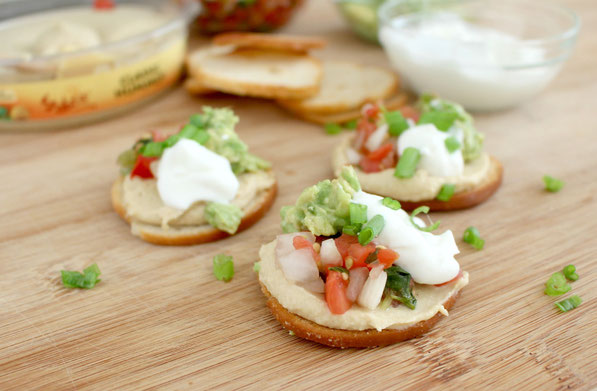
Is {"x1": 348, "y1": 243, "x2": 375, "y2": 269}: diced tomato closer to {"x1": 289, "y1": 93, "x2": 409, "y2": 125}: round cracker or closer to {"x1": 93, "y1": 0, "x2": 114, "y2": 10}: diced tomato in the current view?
{"x1": 289, "y1": 93, "x2": 409, "y2": 125}: round cracker

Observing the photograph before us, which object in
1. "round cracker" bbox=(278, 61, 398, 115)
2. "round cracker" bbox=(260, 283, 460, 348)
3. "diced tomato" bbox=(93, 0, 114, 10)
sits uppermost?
"diced tomato" bbox=(93, 0, 114, 10)

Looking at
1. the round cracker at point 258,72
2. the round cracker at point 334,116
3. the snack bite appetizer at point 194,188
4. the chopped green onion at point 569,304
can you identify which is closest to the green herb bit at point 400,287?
the chopped green onion at point 569,304

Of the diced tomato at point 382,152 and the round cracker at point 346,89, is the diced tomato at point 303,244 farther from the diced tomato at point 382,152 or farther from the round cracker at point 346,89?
the round cracker at point 346,89

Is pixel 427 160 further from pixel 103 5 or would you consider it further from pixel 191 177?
pixel 103 5

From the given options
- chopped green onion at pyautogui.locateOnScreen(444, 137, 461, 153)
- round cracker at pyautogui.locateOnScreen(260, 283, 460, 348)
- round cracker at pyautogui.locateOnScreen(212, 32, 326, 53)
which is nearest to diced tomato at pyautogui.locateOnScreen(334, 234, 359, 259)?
round cracker at pyautogui.locateOnScreen(260, 283, 460, 348)

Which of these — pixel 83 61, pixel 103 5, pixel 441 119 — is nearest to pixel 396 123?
pixel 441 119

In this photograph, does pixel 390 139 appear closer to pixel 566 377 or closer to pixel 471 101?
pixel 471 101
